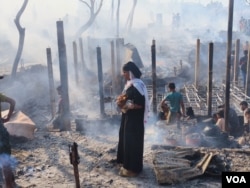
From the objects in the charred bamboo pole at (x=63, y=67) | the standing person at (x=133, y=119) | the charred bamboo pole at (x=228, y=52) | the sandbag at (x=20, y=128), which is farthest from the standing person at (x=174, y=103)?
the sandbag at (x=20, y=128)

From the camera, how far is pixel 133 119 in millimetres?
4980

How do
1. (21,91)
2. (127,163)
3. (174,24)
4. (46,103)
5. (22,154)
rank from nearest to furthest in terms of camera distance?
(127,163), (22,154), (21,91), (46,103), (174,24)

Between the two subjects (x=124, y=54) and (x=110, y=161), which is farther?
(x=124, y=54)

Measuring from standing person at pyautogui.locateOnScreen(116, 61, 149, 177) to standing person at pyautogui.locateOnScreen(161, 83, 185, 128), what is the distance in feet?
9.74

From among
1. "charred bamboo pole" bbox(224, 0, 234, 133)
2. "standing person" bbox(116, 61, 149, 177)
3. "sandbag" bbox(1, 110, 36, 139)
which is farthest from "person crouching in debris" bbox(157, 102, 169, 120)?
"sandbag" bbox(1, 110, 36, 139)

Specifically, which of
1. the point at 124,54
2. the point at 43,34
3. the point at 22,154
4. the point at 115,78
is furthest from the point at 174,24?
the point at 22,154

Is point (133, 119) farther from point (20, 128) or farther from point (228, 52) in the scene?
point (228, 52)

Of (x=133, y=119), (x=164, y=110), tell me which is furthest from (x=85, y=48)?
(x=133, y=119)

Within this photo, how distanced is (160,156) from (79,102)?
346 inches

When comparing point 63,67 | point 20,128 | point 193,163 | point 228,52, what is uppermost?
point 228,52

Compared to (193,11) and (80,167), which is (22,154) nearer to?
(80,167)

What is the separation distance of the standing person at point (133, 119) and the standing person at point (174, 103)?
297 cm

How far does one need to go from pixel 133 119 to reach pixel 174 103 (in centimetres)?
318

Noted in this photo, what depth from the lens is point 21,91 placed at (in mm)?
13383
